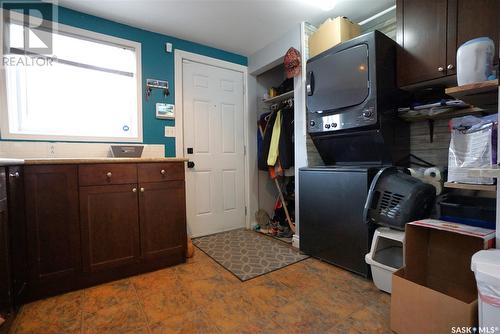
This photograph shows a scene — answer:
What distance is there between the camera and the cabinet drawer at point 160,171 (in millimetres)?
1878

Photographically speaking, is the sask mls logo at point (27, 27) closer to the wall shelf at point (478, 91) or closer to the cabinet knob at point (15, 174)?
the cabinet knob at point (15, 174)

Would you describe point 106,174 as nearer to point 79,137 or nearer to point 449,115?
point 79,137

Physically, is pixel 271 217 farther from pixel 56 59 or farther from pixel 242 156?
pixel 56 59

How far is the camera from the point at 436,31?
155 centimetres

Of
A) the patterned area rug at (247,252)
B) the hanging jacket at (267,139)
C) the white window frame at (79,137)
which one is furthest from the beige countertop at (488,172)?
the white window frame at (79,137)

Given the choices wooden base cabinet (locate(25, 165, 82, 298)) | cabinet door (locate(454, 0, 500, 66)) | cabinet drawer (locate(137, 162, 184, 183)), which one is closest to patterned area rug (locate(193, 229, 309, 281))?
cabinet drawer (locate(137, 162, 184, 183))

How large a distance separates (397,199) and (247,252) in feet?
4.60

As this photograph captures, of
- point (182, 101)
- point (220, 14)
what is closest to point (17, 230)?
point (182, 101)

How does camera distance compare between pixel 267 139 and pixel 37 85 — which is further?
pixel 267 139

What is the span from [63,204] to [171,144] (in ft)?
3.96

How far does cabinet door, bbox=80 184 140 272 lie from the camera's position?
5.47 feet

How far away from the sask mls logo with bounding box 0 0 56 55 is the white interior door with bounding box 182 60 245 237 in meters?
1.19

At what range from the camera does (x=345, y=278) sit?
69.6 inches

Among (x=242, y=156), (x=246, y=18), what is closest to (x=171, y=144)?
(x=242, y=156)
